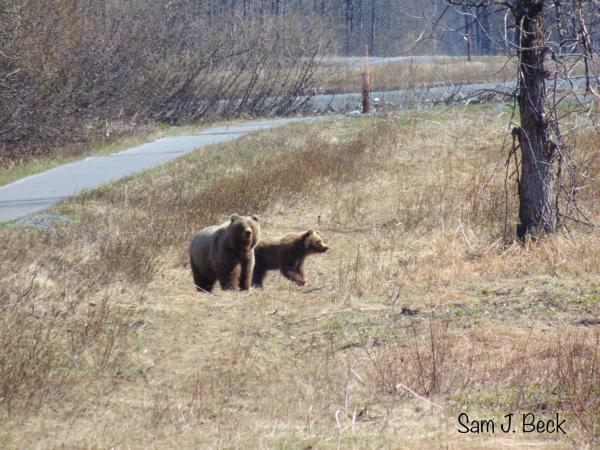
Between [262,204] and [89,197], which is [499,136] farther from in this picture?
[89,197]

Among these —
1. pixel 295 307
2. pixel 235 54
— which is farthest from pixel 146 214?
pixel 235 54

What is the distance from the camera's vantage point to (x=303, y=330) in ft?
31.0

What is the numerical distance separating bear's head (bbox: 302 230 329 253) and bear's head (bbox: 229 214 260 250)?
46.4 inches

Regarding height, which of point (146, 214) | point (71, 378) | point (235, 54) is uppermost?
point (71, 378)

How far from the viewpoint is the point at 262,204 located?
16.2 meters

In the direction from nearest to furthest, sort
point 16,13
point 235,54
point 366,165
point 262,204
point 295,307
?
1. point 295,307
2. point 262,204
3. point 366,165
4. point 16,13
5. point 235,54

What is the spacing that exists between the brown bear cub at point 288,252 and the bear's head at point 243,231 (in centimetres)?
105

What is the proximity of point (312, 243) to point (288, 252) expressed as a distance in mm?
347

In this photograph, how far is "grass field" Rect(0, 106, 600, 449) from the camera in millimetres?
6719

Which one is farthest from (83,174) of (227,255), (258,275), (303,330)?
(303,330)

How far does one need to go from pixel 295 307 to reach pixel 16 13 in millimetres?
14811

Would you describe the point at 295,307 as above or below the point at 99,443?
below

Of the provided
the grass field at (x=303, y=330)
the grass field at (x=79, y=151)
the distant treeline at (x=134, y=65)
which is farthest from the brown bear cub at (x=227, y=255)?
the distant treeline at (x=134, y=65)
